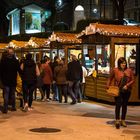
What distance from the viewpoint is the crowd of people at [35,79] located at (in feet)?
46.8

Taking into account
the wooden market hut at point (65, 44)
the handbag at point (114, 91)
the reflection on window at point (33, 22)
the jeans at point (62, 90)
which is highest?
the reflection on window at point (33, 22)

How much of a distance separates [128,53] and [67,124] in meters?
5.85

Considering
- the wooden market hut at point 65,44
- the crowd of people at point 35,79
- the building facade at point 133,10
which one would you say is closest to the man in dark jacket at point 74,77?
the crowd of people at point 35,79

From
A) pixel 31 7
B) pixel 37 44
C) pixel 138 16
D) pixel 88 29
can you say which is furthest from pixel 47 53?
pixel 138 16

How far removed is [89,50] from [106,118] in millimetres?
6629

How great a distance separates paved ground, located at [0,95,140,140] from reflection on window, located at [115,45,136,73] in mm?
1690

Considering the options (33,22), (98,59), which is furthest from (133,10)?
(98,59)

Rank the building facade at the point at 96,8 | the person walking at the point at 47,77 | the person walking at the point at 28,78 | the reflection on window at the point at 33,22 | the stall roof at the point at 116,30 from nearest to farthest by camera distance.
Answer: the person walking at the point at 28,78
the stall roof at the point at 116,30
the person walking at the point at 47,77
the reflection on window at the point at 33,22
the building facade at the point at 96,8

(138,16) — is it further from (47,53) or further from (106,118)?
(106,118)

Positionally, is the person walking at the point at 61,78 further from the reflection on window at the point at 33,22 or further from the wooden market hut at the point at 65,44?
the reflection on window at the point at 33,22

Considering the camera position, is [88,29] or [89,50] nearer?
[88,29]

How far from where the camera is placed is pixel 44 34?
34438 millimetres

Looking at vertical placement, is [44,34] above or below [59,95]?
above

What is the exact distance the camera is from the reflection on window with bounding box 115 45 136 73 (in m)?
16.9
